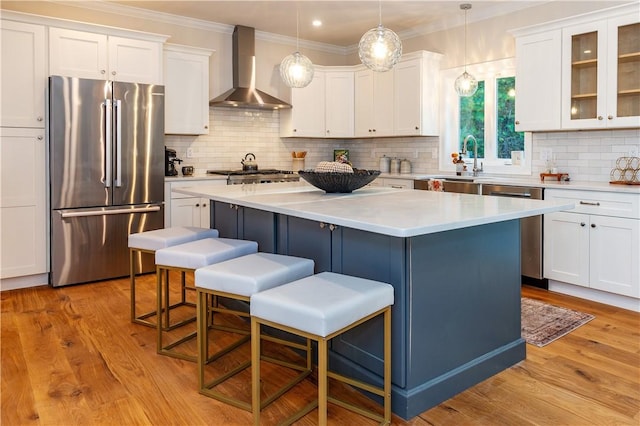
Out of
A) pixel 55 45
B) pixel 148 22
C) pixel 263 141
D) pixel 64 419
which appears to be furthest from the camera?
pixel 263 141

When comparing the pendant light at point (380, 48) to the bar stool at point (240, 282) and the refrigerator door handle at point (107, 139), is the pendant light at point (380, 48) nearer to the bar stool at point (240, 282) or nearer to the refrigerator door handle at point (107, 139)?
the bar stool at point (240, 282)

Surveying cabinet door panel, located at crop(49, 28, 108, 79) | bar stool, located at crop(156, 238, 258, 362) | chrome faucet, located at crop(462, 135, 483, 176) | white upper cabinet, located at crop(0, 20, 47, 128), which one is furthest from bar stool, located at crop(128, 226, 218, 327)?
chrome faucet, located at crop(462, 135, 483, 176)

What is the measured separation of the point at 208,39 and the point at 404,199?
3.87m

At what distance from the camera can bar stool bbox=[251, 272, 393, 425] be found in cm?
173

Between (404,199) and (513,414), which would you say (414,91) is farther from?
(513,414)

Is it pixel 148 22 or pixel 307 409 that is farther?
pixel 148 22

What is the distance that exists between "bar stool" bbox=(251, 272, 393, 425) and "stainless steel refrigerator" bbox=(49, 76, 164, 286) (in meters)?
2.97

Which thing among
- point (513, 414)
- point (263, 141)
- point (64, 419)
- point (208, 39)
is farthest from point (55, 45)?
point (513, 414)

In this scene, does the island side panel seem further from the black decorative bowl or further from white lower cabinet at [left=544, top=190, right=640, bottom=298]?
white lower cabinet at [left=544, top=190, right=640, bottom=298]

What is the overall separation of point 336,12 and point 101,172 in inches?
115

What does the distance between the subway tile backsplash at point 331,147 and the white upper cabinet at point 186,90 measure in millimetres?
305

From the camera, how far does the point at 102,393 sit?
7.59 feet

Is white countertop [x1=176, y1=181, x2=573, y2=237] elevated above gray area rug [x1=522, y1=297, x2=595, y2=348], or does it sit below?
above

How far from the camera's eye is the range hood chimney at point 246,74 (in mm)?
5551
